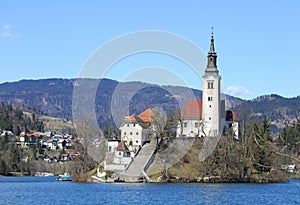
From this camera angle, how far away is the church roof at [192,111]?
326 feet

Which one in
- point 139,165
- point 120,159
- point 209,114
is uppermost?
point 209,114

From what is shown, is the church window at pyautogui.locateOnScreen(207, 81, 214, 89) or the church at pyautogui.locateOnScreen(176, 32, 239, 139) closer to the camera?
the church at pyautogui.locateOnScreen(176, 32, 239, 139)

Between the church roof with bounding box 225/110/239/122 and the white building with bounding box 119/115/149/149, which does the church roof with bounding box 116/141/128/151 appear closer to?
the white building with bounding box 119/115/149/149

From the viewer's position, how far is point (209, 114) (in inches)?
3809

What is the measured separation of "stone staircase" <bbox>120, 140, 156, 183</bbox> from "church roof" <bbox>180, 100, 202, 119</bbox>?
12018 millimetres

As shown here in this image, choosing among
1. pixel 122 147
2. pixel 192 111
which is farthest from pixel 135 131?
pixel 192 111

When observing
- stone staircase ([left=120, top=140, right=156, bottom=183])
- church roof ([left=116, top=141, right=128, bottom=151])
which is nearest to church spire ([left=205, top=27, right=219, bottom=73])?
stone staircase ([left=120, top=140, right=156, bottom=183])

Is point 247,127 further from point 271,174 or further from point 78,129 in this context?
point 78,129

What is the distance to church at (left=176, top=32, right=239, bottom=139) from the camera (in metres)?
96.3

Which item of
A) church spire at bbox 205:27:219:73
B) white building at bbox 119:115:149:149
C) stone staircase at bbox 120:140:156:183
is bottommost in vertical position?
stone staircase at bbox 120:140:156:183

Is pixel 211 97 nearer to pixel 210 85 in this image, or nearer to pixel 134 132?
pixel 210 85

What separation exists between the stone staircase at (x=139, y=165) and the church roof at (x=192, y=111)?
12.0 meters

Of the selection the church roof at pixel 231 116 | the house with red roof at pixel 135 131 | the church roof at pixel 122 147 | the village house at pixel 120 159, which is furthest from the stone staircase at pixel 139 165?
the church roof at pixel 231 116

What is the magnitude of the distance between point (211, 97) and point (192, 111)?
503cm
